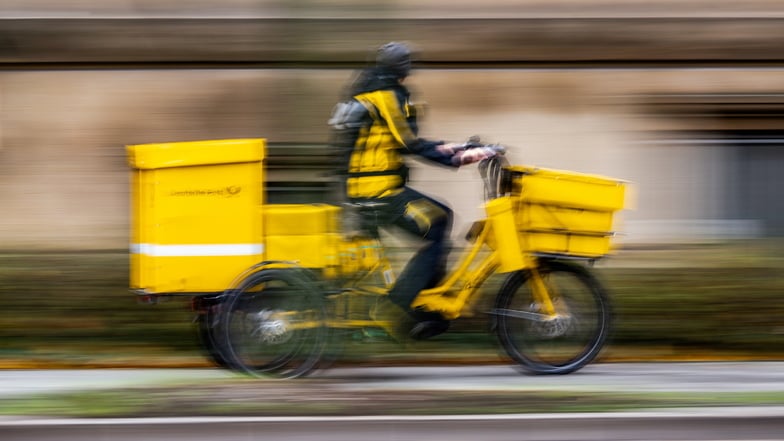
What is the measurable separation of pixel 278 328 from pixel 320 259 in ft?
1.33

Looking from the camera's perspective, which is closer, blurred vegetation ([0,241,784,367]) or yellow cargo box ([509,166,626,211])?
yellow cargo box ([509,166,626,211])

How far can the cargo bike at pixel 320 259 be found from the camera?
5527 millimetres

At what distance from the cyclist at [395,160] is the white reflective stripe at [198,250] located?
0.55 meters

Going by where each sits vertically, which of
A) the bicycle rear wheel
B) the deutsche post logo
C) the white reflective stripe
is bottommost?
the bicycle rear wheel

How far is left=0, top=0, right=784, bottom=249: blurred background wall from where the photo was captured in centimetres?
945

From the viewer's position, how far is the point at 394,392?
205 inches

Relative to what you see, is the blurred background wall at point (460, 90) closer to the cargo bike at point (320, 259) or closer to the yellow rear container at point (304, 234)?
the cargo bike at point (320, 259)

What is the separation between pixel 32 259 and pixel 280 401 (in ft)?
→ 9.20

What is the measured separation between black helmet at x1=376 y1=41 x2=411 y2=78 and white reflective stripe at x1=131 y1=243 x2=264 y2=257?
108 centimetres

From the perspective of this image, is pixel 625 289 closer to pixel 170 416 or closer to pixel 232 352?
pixel 232 352

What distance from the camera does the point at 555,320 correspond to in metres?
5.88

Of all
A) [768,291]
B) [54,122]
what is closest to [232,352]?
[768,291]

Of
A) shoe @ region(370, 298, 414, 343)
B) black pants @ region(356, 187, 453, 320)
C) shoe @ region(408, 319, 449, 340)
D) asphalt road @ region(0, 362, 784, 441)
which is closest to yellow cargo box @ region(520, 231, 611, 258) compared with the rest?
black pants @ region(356, 187, 453, 320)

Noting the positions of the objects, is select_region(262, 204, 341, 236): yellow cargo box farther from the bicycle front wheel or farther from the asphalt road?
the asphalt road
